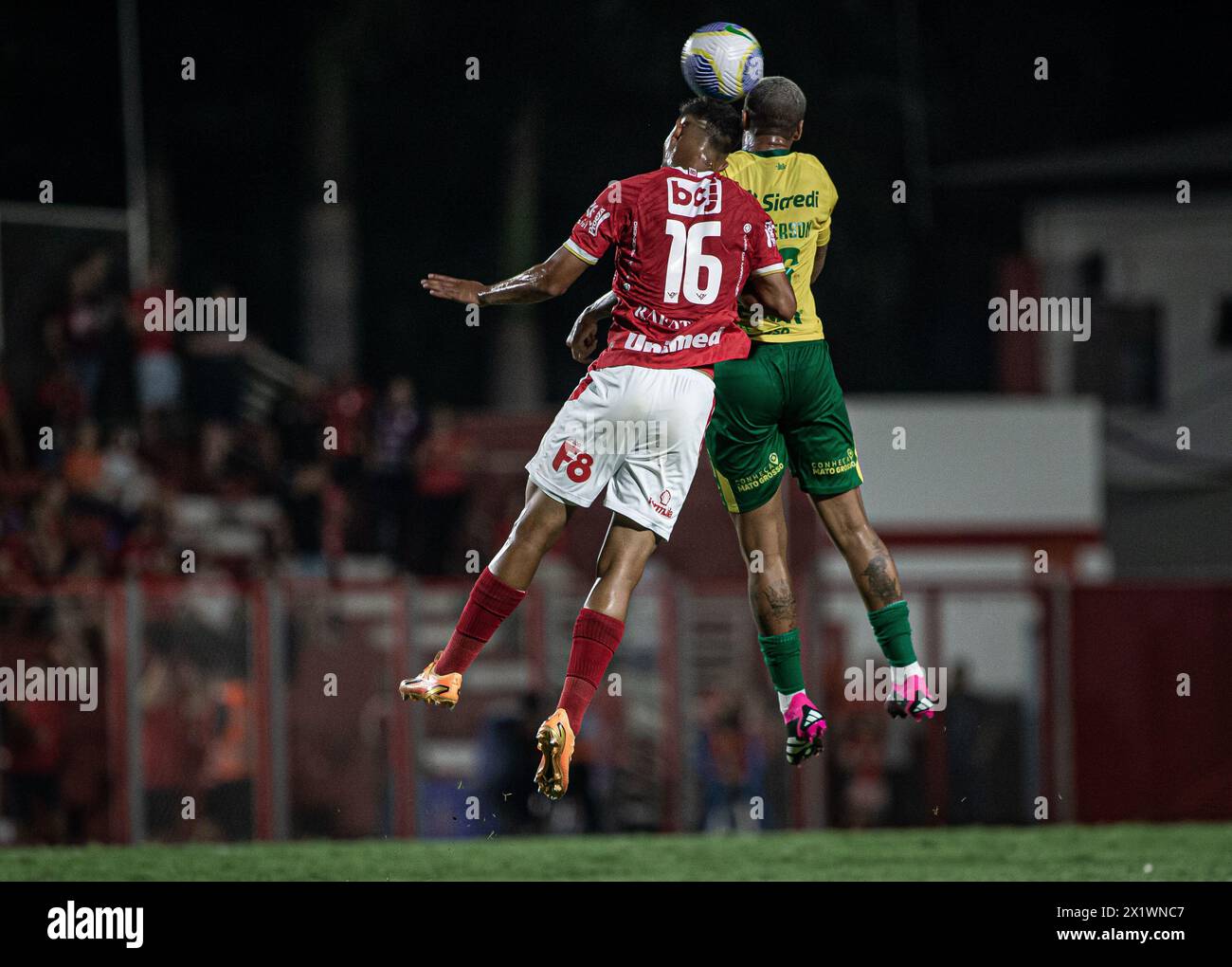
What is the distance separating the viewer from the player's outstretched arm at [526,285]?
27.6 ft

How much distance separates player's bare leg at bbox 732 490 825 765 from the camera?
9.22 metres

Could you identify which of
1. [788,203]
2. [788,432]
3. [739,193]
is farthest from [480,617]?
[788,203]

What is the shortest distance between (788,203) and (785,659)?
2224mm

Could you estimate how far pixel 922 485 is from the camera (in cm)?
2444

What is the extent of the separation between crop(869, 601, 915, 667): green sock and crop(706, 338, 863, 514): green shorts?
0.64 m

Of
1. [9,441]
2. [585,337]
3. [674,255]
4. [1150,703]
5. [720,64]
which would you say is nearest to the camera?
[674,255]

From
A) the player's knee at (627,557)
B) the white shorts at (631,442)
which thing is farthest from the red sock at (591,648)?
the white shorts at (631,442)

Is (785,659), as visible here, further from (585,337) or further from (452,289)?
(452,289)

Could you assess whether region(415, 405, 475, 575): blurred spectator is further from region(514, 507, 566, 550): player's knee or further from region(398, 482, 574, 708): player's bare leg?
region(514, 507, 566, 550): player's knee

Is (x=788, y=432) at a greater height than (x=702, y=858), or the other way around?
(x=788, y=432)

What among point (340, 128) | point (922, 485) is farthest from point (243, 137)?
point (922, 485)

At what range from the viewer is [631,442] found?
8492 mm

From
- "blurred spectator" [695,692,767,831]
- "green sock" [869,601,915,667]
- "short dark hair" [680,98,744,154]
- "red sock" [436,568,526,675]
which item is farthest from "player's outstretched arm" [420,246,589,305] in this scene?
"blurred spectator" [695,692,767,831]
